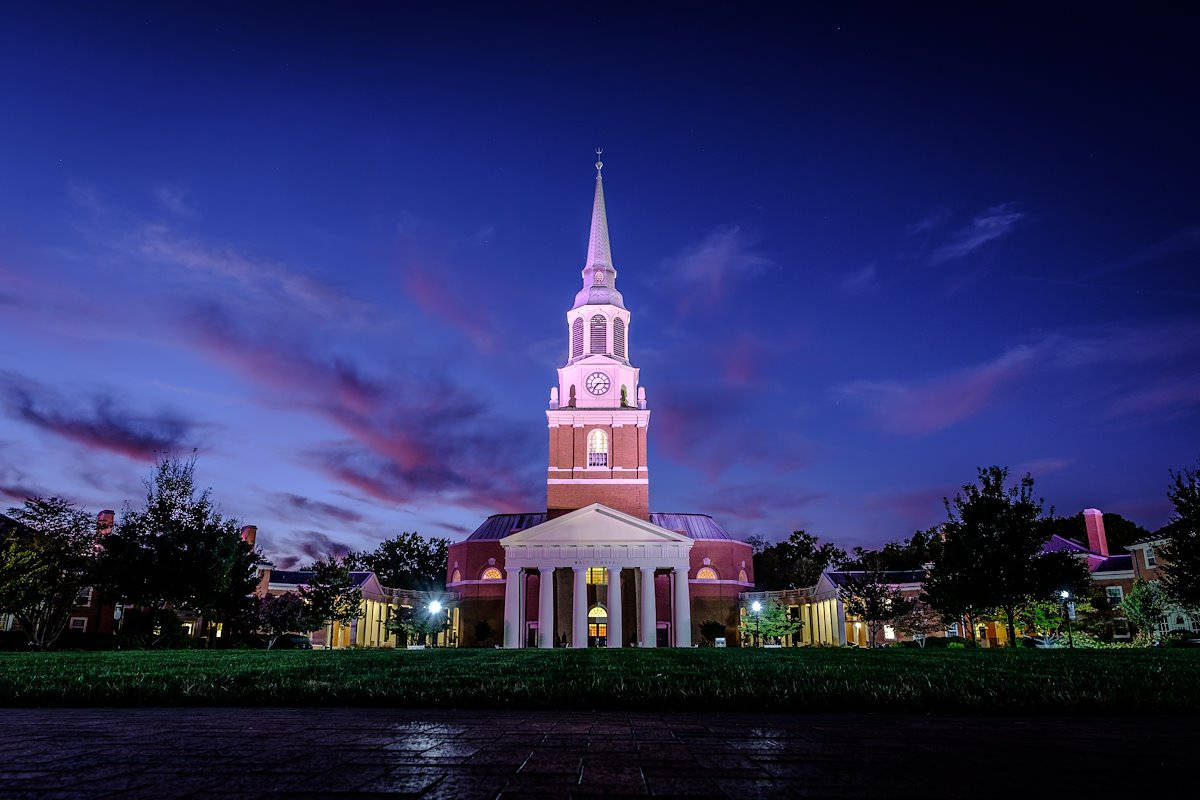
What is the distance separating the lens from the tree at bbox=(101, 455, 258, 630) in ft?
106

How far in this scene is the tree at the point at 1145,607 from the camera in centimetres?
4366

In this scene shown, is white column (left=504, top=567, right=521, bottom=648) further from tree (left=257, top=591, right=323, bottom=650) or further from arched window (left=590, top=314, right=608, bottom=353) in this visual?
arched window (left=590, top=314, right=608, bottom=353)

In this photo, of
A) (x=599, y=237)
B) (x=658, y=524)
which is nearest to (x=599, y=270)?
(x=599, y=237)

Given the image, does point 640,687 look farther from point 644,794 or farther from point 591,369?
point 591,369

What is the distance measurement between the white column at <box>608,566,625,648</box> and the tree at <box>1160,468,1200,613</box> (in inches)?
1251

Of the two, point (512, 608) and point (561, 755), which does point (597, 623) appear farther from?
point (561, 755)

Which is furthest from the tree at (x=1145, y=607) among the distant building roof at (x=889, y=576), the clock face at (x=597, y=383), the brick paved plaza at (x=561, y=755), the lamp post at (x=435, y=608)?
the lamp post at (x=435, y=608)

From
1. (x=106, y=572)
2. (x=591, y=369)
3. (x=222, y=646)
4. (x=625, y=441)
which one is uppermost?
(x=591, y=369)

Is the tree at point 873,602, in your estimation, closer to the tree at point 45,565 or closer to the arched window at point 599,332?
the arched window at point 599,332

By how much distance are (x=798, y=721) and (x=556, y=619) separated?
54.6 meters

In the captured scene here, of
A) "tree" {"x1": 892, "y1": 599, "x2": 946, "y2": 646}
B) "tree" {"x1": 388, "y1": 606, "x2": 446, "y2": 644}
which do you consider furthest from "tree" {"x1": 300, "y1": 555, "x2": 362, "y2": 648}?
"tree" {"x1": 892, "y1": 599, "x2": 946, "y2": 646}

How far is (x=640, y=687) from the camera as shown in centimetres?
944

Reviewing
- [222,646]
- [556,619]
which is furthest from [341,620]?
[556,619]

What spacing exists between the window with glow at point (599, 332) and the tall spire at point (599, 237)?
6019mm
